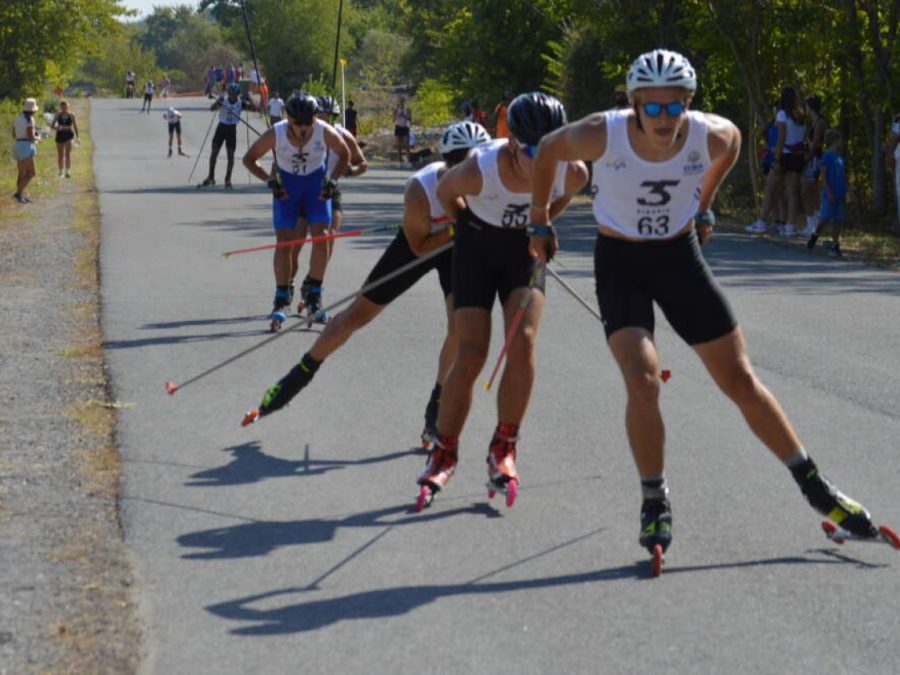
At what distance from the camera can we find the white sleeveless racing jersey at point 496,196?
7.18 metres

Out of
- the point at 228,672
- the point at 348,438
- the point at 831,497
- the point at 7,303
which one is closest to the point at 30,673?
the point at 228,672

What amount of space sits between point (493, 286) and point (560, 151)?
3.98ft

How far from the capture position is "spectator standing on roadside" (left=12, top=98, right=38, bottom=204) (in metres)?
29.3

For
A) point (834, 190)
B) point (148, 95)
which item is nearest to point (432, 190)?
point (834, 190)

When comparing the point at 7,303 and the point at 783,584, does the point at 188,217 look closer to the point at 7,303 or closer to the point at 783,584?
the point at 7,303

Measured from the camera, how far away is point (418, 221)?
7.91 meters

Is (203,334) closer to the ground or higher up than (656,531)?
closer to the ground

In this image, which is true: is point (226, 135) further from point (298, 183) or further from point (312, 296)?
point (312, 296)

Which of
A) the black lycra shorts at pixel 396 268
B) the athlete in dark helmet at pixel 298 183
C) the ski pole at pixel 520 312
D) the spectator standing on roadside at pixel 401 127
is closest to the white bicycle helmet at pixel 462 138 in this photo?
the ski pole at pixel 520 312

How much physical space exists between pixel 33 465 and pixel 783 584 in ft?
12.9

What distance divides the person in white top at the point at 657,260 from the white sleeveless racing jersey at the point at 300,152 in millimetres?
6854

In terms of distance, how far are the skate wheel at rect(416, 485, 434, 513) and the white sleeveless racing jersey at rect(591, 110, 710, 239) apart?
5.17 feet

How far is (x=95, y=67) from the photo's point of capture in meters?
147

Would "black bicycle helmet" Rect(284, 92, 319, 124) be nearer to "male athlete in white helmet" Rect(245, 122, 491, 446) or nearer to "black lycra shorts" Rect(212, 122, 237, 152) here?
"male athlete in white helmet" Rect(245, 122, 491, 446)
